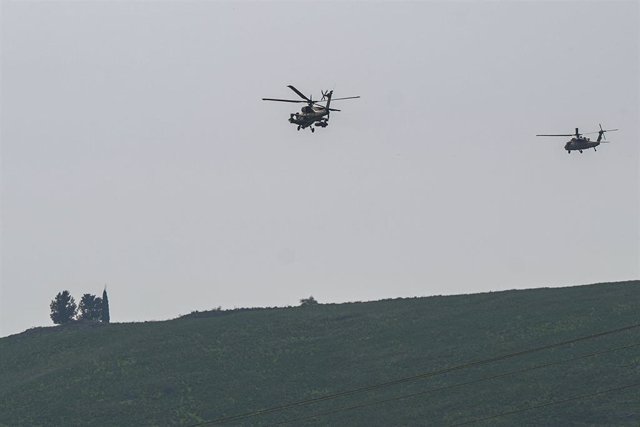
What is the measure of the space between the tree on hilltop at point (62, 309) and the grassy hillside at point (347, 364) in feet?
49.0

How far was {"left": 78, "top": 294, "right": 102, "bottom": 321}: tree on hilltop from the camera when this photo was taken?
188 m

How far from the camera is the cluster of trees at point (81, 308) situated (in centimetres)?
18100

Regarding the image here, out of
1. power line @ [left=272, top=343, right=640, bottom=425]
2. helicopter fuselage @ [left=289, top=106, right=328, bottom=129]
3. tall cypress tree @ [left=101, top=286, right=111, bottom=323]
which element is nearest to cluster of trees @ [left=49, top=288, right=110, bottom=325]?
tall cypress tree @ [left=101, top=286, right=111, bottom=323]

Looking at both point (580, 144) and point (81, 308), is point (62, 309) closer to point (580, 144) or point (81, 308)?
point (81, 308)

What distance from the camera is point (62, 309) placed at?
181500mm

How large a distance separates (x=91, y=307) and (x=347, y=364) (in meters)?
71.1

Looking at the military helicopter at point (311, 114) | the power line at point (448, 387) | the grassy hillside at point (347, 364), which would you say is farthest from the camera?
the power line at point (448, 387)

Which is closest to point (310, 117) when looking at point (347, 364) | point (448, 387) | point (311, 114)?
point (311, 114)

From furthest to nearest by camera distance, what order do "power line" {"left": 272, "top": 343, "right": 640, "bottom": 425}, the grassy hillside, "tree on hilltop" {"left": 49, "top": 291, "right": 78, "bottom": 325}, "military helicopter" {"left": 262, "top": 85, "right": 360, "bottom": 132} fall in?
"tree on hilltop" {"left": 49, "top": 291, "right": 78, "bottom": 325} → "power line" {"left": 272, "top": 343, "right": 640, "bottom": 425} → the grassy hillside → "military helicopter" {"left": 262, "top": 85, "right": 360, "bottom": 132}

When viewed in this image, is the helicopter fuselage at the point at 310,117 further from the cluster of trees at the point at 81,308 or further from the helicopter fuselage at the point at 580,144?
the cluster of trees at the point at 81,308

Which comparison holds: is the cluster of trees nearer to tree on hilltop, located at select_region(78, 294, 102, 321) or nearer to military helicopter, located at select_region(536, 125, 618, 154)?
tree on hilltop, located at select_region(78, 294, 102, 321)

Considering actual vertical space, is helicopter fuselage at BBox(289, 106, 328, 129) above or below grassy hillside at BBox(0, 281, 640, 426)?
above

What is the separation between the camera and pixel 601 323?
12550cm

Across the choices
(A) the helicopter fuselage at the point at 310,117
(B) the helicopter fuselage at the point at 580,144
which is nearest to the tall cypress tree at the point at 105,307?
(B) the helicopter fuselage at the point at 580,144
